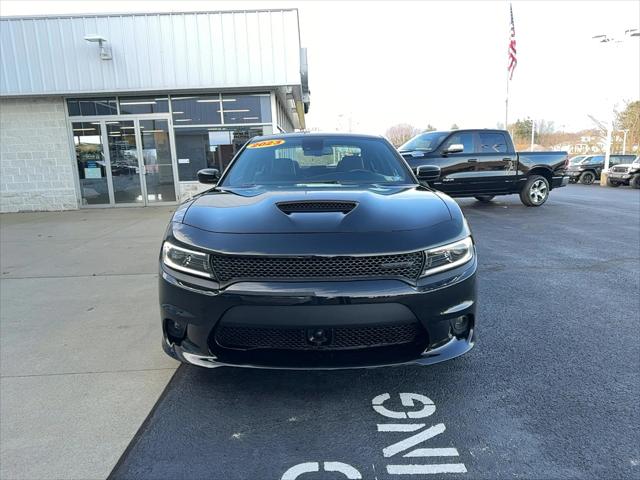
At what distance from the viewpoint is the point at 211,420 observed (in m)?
2.46

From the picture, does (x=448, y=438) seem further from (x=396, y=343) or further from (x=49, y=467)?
(x=49, y=467)

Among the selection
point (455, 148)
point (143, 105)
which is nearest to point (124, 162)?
point (143, 105)

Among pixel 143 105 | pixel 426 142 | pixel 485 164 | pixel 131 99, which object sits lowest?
pixel 485 164

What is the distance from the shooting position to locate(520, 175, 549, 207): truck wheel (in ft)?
37.6

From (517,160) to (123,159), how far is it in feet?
35.6

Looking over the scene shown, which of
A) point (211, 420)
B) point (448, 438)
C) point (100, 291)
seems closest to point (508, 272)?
point (448, 438)

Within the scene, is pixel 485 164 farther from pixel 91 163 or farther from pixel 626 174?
pixel 626 174

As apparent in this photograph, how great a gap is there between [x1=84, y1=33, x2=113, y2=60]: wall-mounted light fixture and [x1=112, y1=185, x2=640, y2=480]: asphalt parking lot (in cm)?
1122

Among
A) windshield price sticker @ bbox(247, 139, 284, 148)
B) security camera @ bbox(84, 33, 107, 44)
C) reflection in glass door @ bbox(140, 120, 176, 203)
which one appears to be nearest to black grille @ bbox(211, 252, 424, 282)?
windshield price sticker @ bbox(247, 139, 284, 148)

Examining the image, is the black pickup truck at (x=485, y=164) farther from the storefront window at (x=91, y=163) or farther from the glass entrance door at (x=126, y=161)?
the storefront window at (x=91, y=163)

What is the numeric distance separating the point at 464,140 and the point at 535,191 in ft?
8.39

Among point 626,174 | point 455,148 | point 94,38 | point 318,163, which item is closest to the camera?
point 318,163

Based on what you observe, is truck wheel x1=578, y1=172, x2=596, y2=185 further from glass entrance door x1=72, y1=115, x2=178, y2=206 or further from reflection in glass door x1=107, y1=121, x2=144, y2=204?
reflection in glass door x1=107, y1=121, x2=144, y2=204

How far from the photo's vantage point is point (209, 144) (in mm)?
12898
